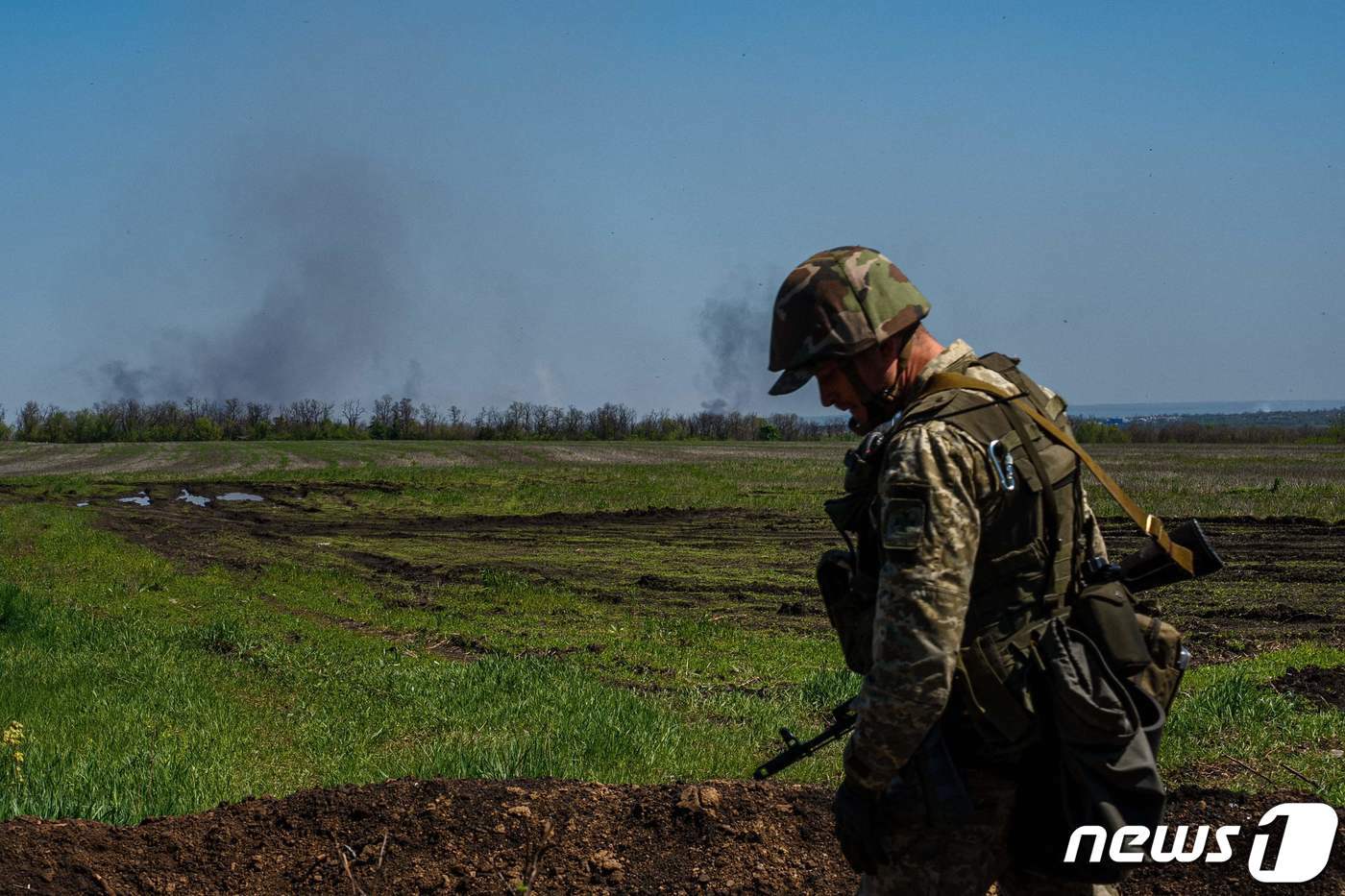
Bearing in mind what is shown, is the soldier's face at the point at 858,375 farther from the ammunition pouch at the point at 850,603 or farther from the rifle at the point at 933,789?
the rifle at the point at 933,789

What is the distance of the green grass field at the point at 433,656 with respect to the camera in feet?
19.7

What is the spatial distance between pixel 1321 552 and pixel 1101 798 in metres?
19.3

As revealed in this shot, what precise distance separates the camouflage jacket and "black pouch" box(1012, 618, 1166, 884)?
0.26 meters

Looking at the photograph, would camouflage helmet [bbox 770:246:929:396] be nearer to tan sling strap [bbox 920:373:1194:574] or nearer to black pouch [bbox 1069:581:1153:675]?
tan sling strap [bbox 920:373:1194:574]

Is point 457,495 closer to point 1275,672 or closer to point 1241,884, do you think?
point 1275,672

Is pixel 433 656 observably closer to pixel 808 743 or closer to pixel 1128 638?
pixel 808 743

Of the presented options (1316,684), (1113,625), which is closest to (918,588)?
(1113,625)

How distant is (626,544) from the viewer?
21672mm

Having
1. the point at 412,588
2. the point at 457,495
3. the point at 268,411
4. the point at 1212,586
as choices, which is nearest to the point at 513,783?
the point at 412,588

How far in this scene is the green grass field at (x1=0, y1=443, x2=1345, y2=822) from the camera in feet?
19.7

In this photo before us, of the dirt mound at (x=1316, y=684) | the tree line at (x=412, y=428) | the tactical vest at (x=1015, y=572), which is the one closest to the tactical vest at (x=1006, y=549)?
the tactical vest at (x=1015, y=572)

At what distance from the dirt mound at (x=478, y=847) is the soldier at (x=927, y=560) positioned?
1521mm

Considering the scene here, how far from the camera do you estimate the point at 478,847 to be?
4289 mm

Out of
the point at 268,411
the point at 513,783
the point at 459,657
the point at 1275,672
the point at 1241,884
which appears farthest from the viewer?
the point at 268,411
